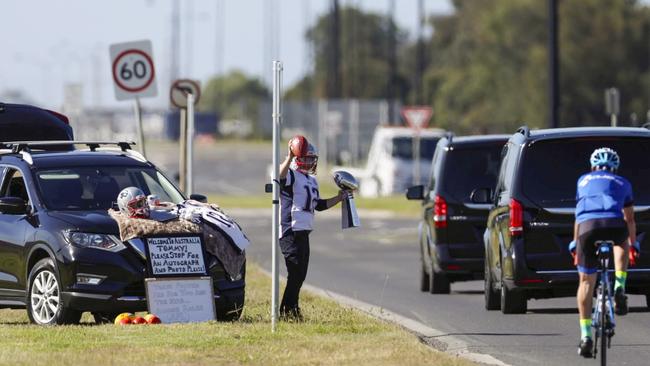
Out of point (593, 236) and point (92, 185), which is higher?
point (92, 185)

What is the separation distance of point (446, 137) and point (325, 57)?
519 ft

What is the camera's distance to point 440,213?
71.8 ft

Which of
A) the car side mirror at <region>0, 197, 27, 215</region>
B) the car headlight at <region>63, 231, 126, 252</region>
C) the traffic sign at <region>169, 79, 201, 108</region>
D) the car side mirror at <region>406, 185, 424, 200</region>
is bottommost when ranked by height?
the car side mirror at <region>406, 185, 424, 200</region>

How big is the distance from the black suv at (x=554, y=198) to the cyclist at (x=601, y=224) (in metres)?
4.29

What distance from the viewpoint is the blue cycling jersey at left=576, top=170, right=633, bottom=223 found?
12.9 meters

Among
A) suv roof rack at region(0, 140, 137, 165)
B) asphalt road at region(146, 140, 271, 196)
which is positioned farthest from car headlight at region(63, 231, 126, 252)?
asphalt road at region(146, 140, 271, 196)

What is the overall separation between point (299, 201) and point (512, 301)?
312 cm

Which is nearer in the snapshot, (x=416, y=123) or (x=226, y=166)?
(x=416, y=123)

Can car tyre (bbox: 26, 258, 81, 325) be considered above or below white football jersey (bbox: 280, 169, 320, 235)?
below

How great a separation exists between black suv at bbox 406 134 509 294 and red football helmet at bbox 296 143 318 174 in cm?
583

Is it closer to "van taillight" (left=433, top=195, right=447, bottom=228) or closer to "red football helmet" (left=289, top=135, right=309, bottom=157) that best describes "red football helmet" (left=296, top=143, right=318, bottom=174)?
"red football helmet" (left=289, top=135, right=309, bottom=157)

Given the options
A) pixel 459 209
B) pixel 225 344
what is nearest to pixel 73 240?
pixel 225 344

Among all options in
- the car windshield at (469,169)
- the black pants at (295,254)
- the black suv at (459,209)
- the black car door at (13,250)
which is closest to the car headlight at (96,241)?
the black car door at (13,250)

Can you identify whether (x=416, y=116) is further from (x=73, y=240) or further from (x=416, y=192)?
(x=73, y=240)
